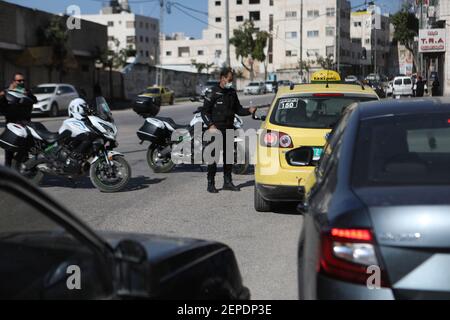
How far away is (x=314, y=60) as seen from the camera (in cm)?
11619

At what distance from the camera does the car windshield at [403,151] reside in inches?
138

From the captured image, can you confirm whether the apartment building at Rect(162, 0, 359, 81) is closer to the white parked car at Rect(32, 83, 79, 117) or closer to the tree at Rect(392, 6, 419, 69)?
the tree at Rect(392, 6, 419, 69)

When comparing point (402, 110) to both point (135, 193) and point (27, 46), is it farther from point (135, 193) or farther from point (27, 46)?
point (27, 46)

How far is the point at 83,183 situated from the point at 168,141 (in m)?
1.85

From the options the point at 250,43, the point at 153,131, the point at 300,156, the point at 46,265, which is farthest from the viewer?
the point at 250,43

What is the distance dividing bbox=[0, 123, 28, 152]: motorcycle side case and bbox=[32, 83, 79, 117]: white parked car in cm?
2352

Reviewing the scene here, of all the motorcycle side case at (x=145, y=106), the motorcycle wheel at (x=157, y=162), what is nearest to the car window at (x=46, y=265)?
the motorcycle wheel at (x=157, y=162)

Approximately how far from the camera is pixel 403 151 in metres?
3.95

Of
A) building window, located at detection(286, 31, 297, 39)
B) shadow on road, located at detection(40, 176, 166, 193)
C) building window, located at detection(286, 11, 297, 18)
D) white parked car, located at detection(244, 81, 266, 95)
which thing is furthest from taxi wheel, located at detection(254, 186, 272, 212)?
building window, located at detection(286, 11, 297, 18)

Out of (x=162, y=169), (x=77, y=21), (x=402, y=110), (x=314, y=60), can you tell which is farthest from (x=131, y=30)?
(x=402, y=110)

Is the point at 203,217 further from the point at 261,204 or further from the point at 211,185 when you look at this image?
the point at 211,185

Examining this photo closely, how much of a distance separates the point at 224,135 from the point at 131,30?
5059 inches

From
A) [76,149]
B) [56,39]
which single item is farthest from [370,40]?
[76,149]

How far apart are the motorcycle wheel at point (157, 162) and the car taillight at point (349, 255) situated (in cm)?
941
